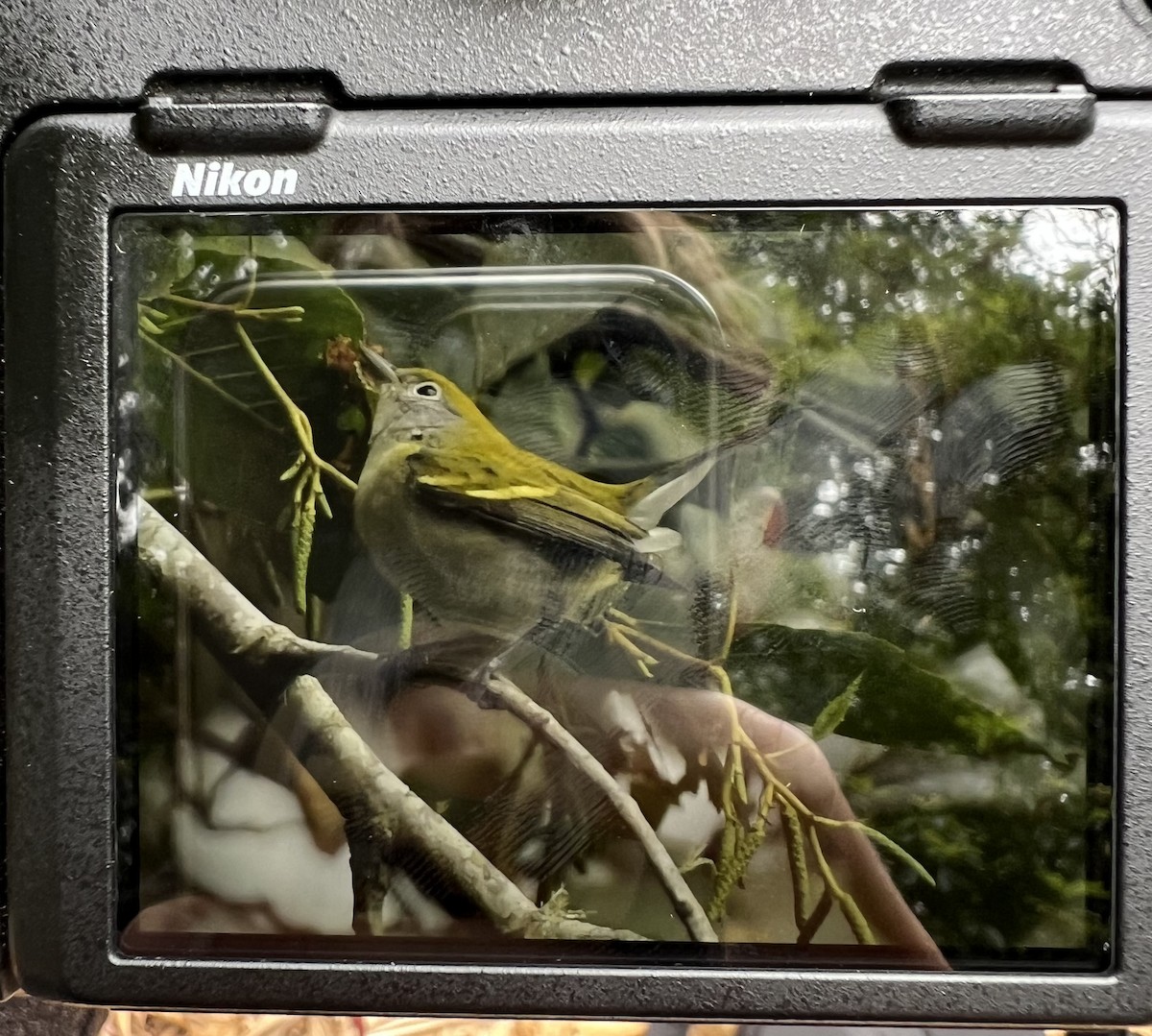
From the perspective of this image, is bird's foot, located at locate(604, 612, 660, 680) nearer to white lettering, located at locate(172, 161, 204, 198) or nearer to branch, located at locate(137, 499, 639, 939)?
branch, located at locate(137, 499, 639, 939)

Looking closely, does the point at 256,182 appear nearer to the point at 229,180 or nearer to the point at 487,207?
the point at 229,180

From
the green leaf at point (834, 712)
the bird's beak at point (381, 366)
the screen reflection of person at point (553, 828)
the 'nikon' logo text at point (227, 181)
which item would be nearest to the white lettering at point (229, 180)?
the 'nikon' logo text at point (227, 181)

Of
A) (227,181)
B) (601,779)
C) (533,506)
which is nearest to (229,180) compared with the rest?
(227,181)

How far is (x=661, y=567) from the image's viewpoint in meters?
0.41

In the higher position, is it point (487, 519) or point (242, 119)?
point (242, 119)

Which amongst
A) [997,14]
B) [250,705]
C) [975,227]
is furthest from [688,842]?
[997,14]

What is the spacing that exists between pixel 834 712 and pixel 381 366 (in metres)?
0.29

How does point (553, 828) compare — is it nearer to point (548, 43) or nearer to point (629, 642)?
point (629, 642)

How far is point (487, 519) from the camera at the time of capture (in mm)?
415

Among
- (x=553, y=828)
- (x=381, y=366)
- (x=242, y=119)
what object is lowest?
(x=553, y=828)

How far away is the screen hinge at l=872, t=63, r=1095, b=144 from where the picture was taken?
40 cm

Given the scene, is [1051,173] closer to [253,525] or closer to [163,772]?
[253,525]

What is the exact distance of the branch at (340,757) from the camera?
413 mm

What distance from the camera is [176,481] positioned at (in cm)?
42
